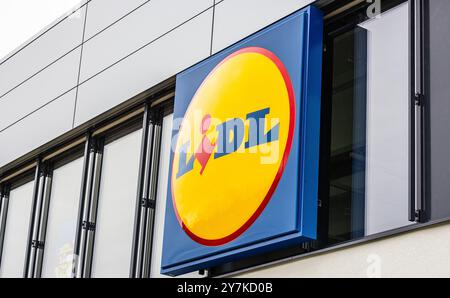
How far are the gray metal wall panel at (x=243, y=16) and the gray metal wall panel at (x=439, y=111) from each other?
1.78 metres

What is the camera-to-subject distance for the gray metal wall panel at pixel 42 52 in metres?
13.0

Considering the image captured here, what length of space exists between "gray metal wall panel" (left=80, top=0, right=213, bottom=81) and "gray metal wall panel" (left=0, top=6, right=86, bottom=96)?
38 cm

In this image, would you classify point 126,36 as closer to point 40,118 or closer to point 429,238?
point 40,118

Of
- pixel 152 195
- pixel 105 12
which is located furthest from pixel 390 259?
pixel 105 12

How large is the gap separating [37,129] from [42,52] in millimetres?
1279

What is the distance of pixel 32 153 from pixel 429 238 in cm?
748

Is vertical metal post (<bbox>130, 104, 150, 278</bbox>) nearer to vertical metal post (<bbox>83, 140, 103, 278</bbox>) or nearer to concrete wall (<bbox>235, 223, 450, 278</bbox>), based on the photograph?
vertical metal post (<bbox>83, 140, 103, 278</bbox>)

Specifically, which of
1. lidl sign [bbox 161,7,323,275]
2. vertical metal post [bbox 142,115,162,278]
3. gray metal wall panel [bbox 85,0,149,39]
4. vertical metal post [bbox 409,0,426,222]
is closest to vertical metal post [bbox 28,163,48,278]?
gray metal wall panel [bbox 85,0,149,39]

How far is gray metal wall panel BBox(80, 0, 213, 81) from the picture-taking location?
10.9 meters

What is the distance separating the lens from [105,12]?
Result: 12406 millimetres

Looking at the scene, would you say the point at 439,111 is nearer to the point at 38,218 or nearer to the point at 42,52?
the point at 38,218

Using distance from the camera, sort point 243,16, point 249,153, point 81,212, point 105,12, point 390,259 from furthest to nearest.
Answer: point 105,12
point 81,212
point 243,16
point 249,153
point 390,259

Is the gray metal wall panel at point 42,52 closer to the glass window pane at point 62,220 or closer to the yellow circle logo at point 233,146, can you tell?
the glass window pane at point 62,220

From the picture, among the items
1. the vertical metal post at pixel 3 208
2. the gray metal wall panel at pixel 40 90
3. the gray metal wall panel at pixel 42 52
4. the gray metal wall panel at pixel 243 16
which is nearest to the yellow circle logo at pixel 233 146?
the gray metal wall panel at pixel 243 16
